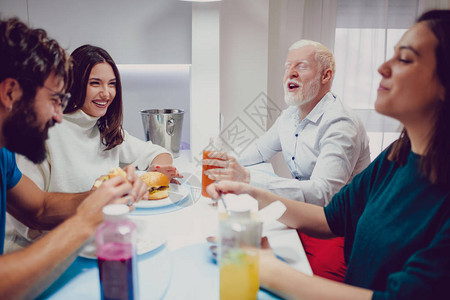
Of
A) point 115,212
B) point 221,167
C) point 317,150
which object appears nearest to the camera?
point 115,212

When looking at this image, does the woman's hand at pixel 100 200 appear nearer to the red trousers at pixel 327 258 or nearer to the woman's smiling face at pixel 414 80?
the woman's smiling face at pixel 414 80

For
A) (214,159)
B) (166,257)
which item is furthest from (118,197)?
(214,159)

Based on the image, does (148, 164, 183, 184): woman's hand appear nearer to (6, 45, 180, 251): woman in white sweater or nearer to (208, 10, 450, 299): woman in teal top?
(6, 45, 180, 251): woman in white sweater

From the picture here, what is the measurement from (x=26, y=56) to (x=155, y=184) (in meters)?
0.62

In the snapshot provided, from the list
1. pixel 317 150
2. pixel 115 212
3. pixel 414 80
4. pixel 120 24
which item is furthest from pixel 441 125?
pixel 120 24

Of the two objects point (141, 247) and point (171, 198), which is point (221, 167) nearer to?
point (171, 198)

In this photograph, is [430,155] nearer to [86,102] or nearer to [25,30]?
[25,30]

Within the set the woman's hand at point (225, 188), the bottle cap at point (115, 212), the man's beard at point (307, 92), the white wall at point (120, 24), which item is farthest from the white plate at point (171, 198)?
the white wall at point (120, 24)

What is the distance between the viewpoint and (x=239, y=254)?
0.68m

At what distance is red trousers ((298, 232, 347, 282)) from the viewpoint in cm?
126

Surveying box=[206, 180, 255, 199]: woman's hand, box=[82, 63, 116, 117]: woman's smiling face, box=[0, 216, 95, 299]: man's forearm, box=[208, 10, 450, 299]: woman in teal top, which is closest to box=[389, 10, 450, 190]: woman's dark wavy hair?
box=[208, 10, 450, 299]: woman in teal top

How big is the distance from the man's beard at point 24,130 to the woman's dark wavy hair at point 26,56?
0.03m

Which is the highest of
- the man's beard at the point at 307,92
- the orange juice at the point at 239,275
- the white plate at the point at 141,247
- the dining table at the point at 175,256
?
the man's beard at the point at 307,92

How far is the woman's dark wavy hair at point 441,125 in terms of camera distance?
2.37 ft
